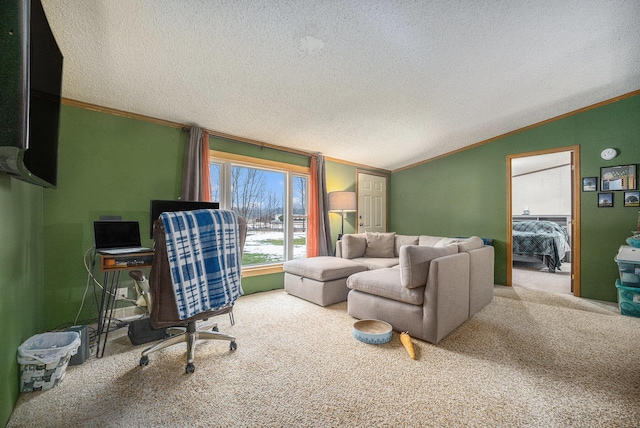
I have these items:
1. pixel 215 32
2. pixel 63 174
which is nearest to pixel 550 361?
pixel 215 32

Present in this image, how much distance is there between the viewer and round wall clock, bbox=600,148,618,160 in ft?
11.3

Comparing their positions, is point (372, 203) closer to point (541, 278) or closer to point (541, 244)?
point (541, 278)

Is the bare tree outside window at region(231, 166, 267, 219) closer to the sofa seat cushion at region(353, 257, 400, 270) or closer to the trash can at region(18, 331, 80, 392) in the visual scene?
the sofa seat cushion at region(353, 257, 400, 270)

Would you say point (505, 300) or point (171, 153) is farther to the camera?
point (505, 300)

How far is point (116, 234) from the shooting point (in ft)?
8.04

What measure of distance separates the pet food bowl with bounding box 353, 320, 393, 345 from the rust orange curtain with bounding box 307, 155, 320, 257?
1.93 m

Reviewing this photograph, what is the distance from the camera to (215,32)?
1.92 metres

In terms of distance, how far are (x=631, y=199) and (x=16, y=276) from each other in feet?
19.9

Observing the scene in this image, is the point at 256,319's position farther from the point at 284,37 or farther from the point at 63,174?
the point at 284,37

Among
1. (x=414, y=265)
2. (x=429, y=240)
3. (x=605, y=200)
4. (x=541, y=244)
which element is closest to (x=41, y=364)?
(x=414, y=265)

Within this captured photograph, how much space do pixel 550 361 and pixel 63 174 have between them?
4.37 meters

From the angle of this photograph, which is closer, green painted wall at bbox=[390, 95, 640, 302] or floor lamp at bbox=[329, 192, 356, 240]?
green painted wall at bbox=[390, 95, 640, 302]

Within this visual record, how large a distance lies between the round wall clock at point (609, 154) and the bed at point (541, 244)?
6.94 ft

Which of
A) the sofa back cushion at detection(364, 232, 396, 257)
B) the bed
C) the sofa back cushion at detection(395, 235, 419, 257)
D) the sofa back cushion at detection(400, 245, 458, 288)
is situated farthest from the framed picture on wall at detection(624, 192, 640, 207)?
the sofa back cushion at detection(400, 245, 458, 288)
